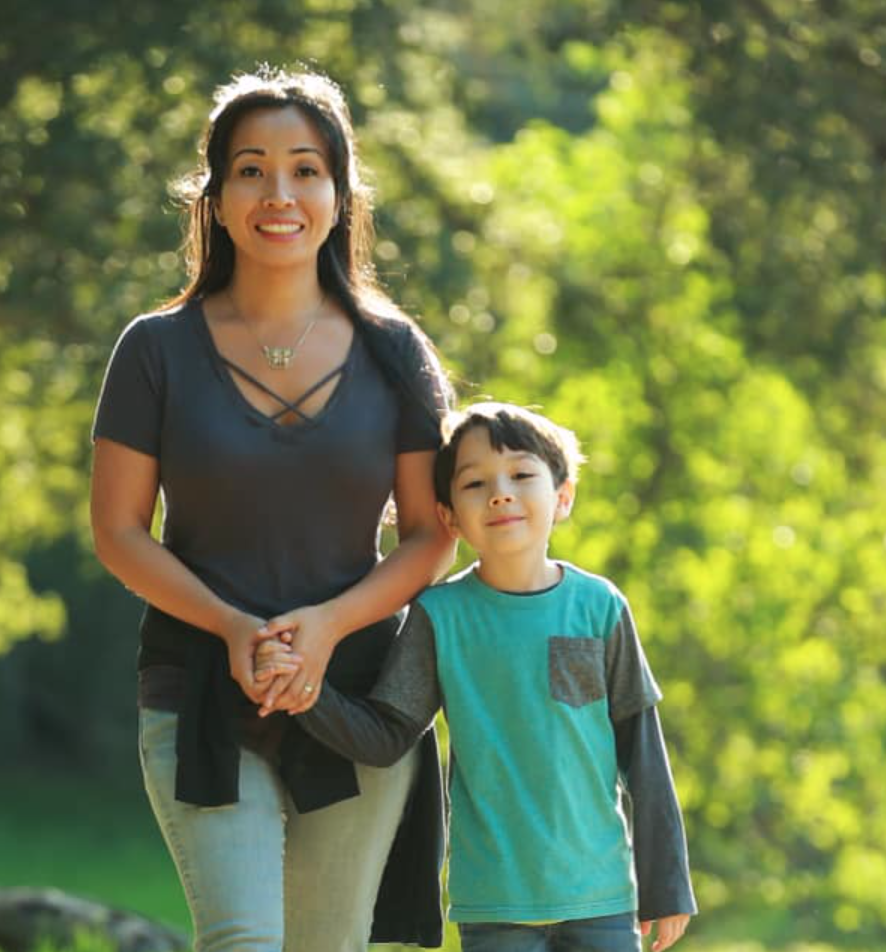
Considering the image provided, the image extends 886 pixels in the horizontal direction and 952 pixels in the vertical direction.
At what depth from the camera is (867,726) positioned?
9.91m

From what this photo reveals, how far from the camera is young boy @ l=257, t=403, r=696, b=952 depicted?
3.34m

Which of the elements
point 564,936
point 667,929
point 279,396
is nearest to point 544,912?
point 564,936

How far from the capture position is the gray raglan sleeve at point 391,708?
3.28 m

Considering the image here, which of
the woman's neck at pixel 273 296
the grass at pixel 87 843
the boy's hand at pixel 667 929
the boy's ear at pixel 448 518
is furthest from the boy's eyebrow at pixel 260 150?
the grass at pixel 87 843

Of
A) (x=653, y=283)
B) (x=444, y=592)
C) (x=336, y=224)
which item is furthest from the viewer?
(x=653, y=283)

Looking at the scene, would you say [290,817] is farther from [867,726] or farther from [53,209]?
[867,726]

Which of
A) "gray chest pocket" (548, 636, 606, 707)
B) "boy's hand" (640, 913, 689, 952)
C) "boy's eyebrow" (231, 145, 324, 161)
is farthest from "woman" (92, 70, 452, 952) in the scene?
"boy's hand" (640, 913, 689, 952)

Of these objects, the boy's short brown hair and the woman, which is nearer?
the woman

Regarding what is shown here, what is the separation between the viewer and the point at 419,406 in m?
3.47

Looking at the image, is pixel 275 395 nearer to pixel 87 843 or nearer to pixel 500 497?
pixel 500 497

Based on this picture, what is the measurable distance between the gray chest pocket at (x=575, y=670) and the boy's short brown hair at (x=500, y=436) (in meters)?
0.28

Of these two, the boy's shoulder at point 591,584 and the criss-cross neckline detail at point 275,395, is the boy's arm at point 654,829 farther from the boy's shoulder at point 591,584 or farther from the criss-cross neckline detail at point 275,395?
the criss-cross neckline detail at point 275,395

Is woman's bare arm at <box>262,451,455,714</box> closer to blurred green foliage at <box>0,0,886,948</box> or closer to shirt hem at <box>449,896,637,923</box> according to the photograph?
shirt hem at <box>449,896,637,923</box>

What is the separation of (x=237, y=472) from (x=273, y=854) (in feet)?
1.95
